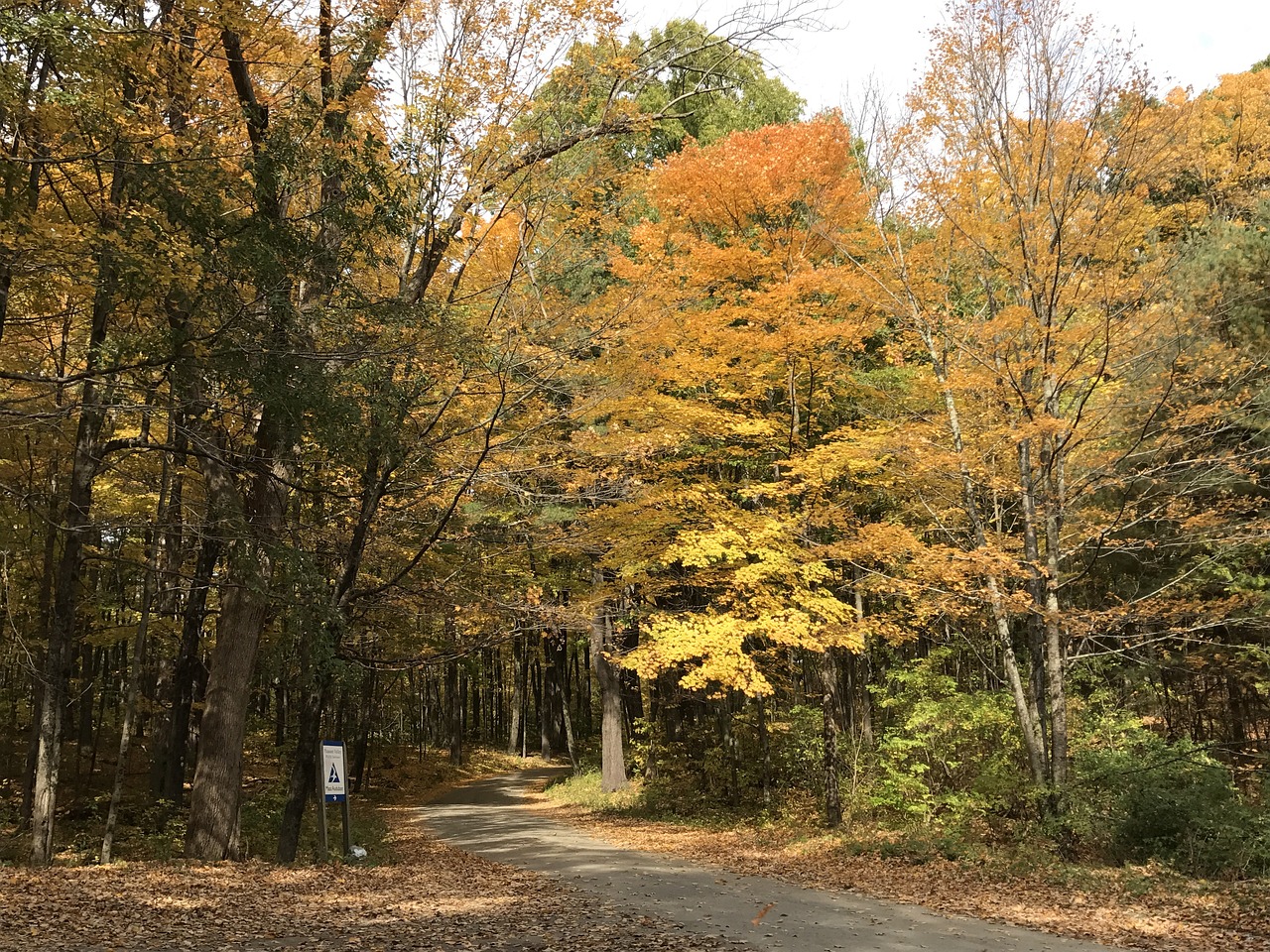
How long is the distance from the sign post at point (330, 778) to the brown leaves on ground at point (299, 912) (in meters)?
0.60

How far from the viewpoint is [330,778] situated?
33.7 feet

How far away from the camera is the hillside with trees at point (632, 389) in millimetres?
7875

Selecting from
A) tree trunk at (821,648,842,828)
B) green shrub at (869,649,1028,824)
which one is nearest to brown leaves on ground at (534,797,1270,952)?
tree trunk at (821,648,842,828)

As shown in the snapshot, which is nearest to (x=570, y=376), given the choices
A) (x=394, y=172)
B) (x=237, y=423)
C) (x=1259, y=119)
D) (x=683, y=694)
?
(x=394, y=172)

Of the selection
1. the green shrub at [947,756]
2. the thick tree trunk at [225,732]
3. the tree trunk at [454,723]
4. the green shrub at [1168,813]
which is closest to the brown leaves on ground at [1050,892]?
the green shrub at [1168,813]

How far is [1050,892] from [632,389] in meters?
8.99

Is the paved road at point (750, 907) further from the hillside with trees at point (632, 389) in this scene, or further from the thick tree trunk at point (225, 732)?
the thick tree trunk at point (225, 732)

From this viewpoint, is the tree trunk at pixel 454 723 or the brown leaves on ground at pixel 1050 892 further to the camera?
the tree trunk at pixel 454 723

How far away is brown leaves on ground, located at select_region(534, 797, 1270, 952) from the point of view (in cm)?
722

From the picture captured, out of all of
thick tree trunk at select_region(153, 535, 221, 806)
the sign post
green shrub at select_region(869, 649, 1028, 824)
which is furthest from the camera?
thick tree trunk at select_region(153, 535, 221, 806)

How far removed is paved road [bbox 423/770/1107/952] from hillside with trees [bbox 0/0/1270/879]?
323 cm

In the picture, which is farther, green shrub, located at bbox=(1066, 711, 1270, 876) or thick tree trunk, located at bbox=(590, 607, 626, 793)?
thick tree trunk, located at bbox=(590, 607, 626, 793)

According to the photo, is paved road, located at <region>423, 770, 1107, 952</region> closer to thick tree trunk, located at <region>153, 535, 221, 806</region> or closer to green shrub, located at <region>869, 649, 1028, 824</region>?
green shrub, located at <region>869, 649, 1028, 824</region>

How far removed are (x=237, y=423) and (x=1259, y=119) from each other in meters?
23.5
